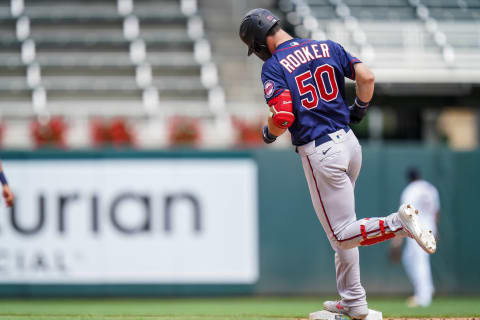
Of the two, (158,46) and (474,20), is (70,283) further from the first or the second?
(474,20)

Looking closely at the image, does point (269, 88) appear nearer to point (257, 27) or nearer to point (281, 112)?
point (281, 112)

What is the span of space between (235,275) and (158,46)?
7.75 metres

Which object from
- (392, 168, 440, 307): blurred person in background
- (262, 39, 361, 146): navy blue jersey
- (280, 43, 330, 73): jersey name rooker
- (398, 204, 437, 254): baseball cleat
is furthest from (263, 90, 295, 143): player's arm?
(392, 168, 440, 307): blurred person in background

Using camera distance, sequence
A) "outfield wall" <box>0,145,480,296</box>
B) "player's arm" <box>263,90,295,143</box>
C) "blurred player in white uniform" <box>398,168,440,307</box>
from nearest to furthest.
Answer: "player's arm" <box>263,90,295,143</box>, "blurred player in white uniform" <box>398,168,440,307</box>, "outfield wall" <box>0,145,480,296</box>

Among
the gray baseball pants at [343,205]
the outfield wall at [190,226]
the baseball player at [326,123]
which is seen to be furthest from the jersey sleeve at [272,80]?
the outfield wall at [190,226]

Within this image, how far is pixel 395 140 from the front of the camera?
1906cm

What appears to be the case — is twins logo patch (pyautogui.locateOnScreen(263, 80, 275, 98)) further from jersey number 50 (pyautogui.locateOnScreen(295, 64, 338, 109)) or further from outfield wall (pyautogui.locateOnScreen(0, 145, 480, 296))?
outfield wall (pyautogui.locateOnScreen(0, 145, 480, 296))

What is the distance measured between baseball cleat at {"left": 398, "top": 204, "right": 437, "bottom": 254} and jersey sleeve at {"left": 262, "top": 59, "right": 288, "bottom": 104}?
45.2 inches

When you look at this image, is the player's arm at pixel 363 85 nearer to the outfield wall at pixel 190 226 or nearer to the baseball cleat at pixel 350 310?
the baseball cleat at pixel 350 310

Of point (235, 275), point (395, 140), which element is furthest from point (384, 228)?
point (395, 140)

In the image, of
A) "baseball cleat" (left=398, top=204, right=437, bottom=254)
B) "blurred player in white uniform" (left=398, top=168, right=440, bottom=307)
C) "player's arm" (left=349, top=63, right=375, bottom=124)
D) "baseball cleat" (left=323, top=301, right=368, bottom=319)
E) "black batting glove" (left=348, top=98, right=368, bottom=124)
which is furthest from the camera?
"blurred player in white uniform" (left=398, top=168, right=440, bottom=307)

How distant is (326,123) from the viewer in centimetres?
A: 491

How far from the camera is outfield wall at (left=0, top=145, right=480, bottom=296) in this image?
35.6 ft

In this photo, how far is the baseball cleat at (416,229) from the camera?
4.57m
